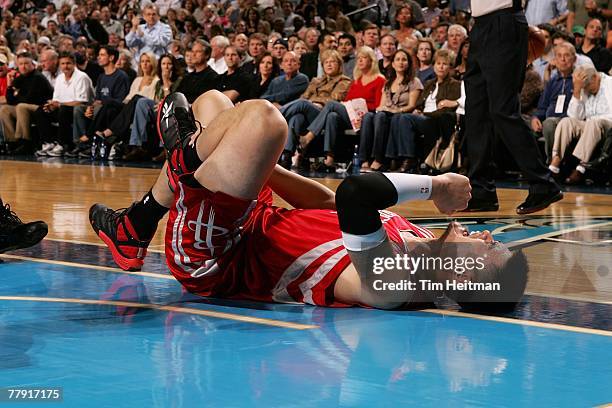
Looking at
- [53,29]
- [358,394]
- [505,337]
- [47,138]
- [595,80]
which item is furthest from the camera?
[53,29]

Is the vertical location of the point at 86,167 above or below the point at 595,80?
below

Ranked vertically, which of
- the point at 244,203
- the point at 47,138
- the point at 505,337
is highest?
the point at 244,203

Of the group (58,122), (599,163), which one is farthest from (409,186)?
(58,122)

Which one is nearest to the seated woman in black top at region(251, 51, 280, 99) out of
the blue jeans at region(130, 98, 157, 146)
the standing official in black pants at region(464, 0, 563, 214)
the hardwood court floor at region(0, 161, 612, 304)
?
the blue jeans at region(130, 98, 157, 146)

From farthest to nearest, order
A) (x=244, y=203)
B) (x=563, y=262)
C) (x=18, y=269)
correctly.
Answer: (x=563, y=262), (x=18, y=269), (x=244, y=203)

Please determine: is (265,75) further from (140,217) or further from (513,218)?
(140,217)

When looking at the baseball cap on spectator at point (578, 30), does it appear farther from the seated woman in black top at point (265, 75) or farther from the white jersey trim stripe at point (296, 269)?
the white jersey trim stripe at point (296, 269)

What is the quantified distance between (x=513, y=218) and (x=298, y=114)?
17.2 ft

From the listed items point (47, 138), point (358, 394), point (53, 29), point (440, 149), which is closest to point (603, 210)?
point (440, 149)

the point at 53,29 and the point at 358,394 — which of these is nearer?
the point at 358,394

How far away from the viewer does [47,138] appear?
44.8 feet

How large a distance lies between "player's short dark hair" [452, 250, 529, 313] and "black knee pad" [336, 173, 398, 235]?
1.22ft

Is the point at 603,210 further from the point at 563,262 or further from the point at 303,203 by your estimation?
the point at 303,203

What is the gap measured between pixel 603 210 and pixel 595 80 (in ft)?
9.23
